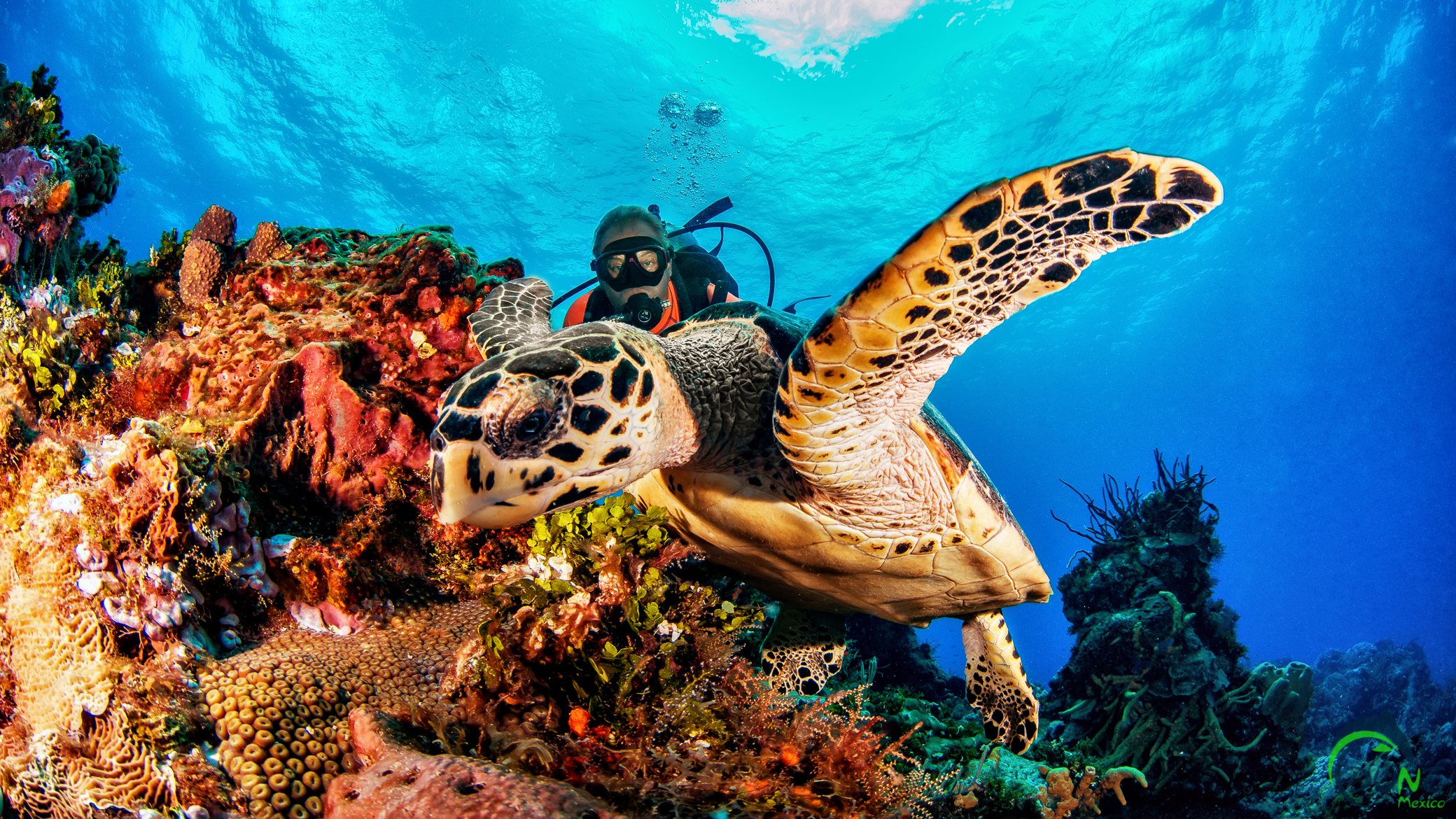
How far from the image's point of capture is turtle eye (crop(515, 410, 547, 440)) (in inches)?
50.1

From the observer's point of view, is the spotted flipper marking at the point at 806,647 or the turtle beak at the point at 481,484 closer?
the turtle beak at the point at 481,484

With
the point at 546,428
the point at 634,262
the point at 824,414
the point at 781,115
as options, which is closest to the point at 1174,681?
the point at 824,414

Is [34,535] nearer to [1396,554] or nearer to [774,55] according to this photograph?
[774,55]

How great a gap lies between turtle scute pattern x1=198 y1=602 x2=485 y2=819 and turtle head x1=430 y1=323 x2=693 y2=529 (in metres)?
0.83

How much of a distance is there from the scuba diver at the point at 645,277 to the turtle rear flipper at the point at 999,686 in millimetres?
2719

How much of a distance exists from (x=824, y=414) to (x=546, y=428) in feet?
2.73

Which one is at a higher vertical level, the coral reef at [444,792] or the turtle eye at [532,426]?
the turtle eye at [532,426]

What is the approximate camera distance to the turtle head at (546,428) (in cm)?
124

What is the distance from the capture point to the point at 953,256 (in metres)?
1.37

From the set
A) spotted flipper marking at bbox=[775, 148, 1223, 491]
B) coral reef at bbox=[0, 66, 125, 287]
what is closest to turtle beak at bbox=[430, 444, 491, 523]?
spotted flipper marking at bbox=[775, 148, 1223, 491]

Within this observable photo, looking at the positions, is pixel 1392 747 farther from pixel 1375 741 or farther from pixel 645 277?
pixel 645 277

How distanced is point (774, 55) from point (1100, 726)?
64.3 feet

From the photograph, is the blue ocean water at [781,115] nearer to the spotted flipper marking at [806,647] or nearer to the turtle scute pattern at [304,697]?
the spotted flipper marking at [806,647]

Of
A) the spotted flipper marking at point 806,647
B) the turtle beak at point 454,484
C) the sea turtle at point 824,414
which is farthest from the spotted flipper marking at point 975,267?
the spotted flipper marking at point 806,647
